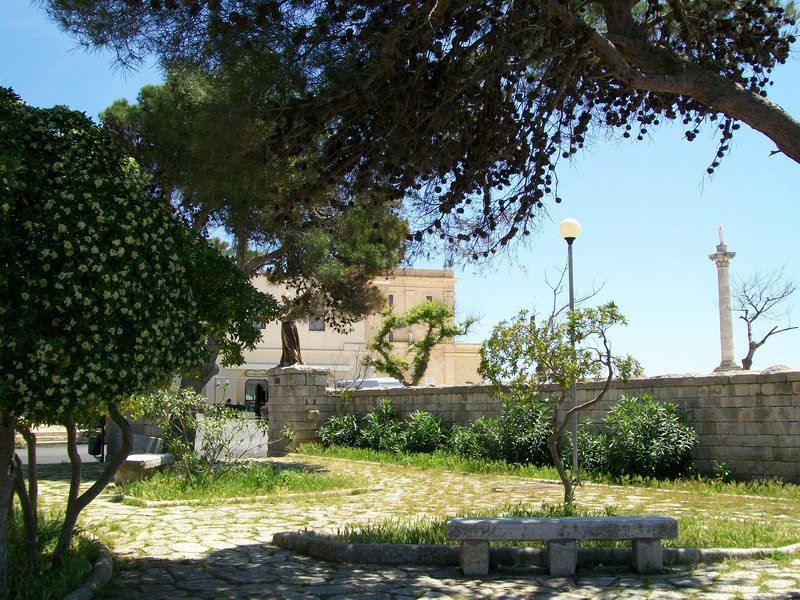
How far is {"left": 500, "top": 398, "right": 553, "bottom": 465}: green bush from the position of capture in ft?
46.8

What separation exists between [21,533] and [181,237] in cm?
322

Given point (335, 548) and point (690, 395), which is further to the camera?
point (690, 395)

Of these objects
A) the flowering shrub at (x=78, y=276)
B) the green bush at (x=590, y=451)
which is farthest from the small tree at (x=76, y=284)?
the green bush at (x=590, y=451)


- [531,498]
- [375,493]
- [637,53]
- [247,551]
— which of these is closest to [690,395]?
[531,498]

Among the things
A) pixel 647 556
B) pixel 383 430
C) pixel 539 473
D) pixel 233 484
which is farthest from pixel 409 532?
pixel 383 430

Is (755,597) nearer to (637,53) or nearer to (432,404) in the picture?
(637,53)

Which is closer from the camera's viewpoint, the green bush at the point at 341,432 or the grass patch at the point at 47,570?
the grass patch at the point at 47,570

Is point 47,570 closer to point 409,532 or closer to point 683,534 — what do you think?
point 409,532

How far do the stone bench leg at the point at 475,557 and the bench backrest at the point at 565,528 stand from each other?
11 centimetres

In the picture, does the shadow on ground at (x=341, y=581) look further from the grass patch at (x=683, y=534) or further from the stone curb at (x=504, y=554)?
the grass patch at (x=683, y=534)

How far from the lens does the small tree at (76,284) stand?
4356mm

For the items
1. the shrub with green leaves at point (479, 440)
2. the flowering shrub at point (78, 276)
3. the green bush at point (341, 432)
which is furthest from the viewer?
the green bush at point (341, 432)

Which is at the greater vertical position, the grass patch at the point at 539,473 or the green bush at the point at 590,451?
the green bush at the point at 590,451

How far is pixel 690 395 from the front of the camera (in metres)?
12.5
